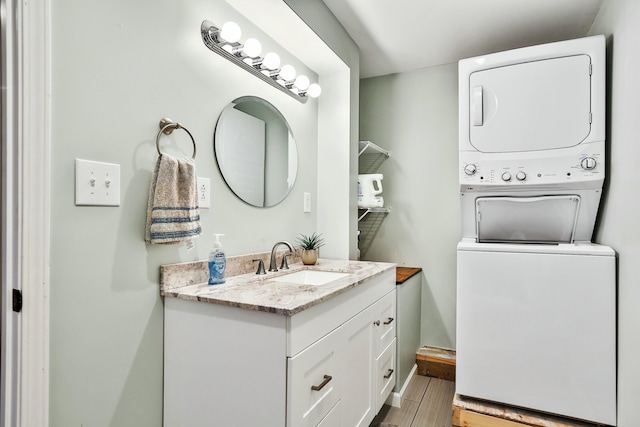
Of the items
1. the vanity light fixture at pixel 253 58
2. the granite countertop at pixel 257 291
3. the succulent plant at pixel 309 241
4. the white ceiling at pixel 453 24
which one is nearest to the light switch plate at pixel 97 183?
the granite countertop at pixel 257 291

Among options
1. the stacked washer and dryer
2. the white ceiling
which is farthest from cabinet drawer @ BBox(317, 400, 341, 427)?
the white ceiling

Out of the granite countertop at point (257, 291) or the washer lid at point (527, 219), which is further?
the washer lid at point (527, 219)

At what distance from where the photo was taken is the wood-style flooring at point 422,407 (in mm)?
1956

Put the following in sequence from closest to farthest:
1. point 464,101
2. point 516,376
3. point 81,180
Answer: point 81,180 < point 516,376 < point 464,101

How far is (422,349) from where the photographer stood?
267 centimetres

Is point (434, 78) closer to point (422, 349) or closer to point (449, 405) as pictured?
point (422, 349)

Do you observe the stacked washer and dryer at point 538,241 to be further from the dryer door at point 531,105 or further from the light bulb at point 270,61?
the light bulb at point 270,61

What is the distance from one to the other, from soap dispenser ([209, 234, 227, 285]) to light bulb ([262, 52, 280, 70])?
896 mm

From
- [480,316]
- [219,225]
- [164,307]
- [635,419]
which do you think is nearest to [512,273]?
[480,316]

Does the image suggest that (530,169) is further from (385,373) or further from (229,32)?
(229,32)

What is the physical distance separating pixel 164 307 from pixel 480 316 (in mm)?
1504

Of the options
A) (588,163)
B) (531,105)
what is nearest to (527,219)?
(588,163)

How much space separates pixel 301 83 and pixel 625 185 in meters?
1.62

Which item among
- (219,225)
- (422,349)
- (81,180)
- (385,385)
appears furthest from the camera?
(422,349)
